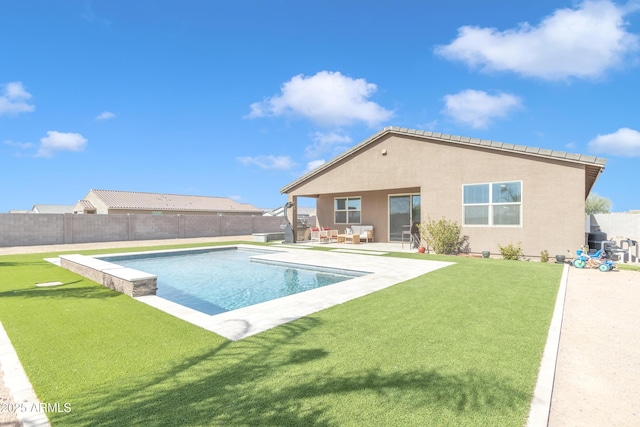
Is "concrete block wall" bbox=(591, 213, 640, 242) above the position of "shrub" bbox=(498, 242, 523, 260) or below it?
above

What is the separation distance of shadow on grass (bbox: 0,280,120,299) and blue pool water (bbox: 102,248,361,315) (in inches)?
50.8

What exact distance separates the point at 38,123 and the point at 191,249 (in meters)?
27.4

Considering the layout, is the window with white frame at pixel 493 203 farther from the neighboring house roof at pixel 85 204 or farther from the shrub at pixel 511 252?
the neighboring house roof at pixel 85 204

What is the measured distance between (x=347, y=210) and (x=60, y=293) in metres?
15.9

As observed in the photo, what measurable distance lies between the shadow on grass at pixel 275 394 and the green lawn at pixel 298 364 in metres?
0.01

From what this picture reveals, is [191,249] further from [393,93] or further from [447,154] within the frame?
[393,93]

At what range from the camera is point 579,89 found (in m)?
23.8

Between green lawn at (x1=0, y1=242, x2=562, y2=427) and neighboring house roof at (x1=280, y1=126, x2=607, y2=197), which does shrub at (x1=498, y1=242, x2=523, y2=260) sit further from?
green lawn at (x1=0, y1=242, x2=562, y2=427)

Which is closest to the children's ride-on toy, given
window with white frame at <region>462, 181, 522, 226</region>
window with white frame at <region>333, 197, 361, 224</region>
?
window with white frame at <region>462, 181, 522, 226</region>

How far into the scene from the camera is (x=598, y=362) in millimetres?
3828

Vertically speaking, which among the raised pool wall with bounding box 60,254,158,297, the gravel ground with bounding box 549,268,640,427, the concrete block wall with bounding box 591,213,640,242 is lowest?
the gravel ground with bounding box 549,268,640,427

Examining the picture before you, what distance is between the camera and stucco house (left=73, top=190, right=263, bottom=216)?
119ft

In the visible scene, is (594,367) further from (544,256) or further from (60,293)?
(60,293)

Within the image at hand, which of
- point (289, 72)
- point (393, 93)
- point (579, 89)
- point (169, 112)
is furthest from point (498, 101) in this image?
point (169, 112)
